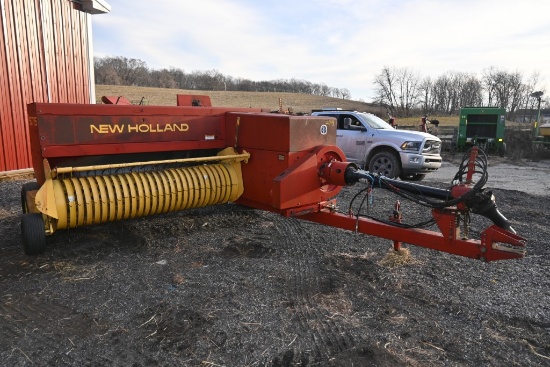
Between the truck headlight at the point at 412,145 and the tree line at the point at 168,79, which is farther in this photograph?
the tree line at the point at 168,79

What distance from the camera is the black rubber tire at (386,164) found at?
10.4 metres

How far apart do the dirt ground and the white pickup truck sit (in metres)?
Result: 4.51

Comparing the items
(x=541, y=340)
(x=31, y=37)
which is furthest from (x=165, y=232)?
(x=31, y=37)

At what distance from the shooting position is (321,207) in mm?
5066

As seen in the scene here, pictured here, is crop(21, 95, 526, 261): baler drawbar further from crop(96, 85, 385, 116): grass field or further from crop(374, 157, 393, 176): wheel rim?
crop(96, 85, 385, 116): grass field

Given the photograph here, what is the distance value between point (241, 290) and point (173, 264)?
3.44ft

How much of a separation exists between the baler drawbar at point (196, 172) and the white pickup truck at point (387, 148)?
16.5ft

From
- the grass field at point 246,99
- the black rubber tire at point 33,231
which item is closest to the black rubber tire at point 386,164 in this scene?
the black rubber tire at point 33,231

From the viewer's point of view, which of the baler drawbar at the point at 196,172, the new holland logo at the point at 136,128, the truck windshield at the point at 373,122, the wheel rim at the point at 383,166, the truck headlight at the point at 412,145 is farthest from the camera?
the truck windshield at the point at 373,122

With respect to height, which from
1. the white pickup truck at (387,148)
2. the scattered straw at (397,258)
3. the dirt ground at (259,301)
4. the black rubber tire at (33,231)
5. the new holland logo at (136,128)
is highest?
the new holland logo at (136,128)

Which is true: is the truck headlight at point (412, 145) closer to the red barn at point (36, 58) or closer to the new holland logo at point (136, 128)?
the new holland logo at point (136, 128)

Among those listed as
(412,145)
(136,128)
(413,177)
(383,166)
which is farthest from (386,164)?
(136,128)

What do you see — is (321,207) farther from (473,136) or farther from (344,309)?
(473,136)

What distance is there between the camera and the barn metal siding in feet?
31.3
